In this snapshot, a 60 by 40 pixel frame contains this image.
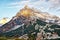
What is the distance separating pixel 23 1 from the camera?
39.0 m

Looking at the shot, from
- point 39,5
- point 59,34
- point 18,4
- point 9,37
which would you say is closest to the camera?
point 18,4

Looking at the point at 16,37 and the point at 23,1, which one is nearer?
the point at 23,1

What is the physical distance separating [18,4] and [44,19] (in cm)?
2055

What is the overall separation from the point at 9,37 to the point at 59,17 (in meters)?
11.5

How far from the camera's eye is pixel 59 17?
42.6m

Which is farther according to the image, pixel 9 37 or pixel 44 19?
pixel 44 19

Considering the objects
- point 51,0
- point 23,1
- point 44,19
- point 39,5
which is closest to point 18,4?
point 23,1

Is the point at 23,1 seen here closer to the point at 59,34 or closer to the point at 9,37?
the point at 9,37

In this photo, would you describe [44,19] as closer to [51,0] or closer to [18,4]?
[51,0]

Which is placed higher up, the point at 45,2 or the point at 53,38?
the point at 45,2

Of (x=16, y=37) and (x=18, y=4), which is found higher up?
(x=18, y=4)

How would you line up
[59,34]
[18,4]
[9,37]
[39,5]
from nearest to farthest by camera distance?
[18,4] → [39,5] → [9,37] → [59,34]

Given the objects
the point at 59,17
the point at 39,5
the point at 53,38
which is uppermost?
the point at 39,5

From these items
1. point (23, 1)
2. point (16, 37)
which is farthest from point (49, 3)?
point (16, 37)
